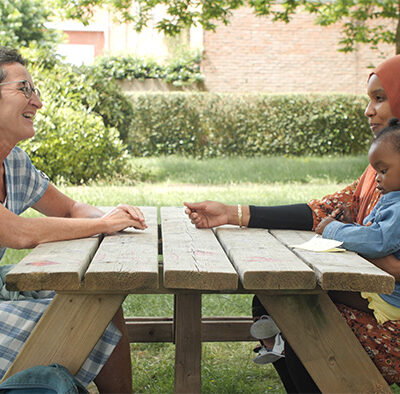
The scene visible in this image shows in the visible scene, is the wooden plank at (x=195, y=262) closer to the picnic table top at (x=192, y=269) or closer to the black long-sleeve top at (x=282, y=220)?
the picnic table top at (x=192, y=269)

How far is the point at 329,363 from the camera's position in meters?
1.94

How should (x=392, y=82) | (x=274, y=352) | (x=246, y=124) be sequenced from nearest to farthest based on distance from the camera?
(x=274, y=352) → (x=392, y=82) → (x=246, y=124)

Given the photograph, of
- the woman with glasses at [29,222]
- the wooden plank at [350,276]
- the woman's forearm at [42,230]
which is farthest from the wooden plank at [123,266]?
the wooden plank at [350,276]

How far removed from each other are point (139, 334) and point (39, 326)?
1.42m

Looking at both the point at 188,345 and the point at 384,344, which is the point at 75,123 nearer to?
the point at 188,345

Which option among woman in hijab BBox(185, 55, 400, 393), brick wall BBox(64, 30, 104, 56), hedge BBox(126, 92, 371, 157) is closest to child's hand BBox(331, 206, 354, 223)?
woman in hijab BBox(185, 55, 400, 393)

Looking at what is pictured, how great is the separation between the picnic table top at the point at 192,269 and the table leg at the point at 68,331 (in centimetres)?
8

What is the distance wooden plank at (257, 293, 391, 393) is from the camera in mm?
1938

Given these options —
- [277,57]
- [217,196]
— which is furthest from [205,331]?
[277,57]

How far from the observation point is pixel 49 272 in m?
1.76

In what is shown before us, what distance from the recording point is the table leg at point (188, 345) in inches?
99.5

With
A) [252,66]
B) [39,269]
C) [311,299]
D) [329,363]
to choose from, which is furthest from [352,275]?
[252,66]

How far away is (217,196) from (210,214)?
17.3ft

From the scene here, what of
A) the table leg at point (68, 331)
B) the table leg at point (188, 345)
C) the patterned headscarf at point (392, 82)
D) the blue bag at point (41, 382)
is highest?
the patterned headscarf at point (392, 82)
